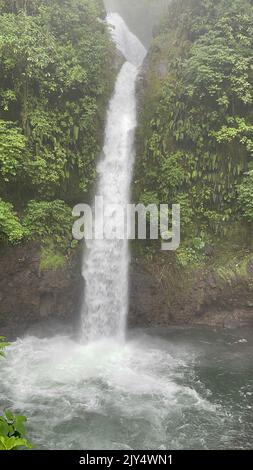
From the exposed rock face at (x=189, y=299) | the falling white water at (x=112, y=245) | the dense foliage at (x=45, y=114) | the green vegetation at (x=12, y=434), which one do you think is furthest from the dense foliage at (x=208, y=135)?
the green vegetation at (x=12, y=434)

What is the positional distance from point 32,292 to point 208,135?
7.52 meters

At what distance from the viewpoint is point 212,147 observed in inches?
498

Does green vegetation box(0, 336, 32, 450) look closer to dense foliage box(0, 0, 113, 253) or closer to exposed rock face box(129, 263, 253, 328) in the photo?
dense foliage box(0, 0, 113, 253)

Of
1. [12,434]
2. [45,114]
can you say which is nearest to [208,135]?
[45,114]

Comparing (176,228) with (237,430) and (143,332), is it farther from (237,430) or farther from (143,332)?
(237,430)

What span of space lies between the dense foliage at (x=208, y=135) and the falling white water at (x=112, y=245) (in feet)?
2.04

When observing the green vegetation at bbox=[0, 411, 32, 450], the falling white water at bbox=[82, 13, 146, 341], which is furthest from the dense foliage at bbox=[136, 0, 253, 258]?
the green vegetation at bbox=[0, 411, 32, 450]

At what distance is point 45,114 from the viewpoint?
12273 millimetres

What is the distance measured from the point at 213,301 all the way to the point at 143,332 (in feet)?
7.97

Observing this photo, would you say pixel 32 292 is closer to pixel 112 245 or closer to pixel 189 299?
pixel 112 245

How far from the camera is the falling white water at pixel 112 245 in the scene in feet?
39.4

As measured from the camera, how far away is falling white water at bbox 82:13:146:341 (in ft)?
39.4

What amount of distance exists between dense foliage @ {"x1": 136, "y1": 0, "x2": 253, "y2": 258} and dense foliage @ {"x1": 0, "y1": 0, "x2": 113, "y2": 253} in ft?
6.97

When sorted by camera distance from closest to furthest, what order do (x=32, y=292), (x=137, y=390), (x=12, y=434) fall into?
(x=12, y=434) → (x=137, y=390) → (x=32, y=292)
